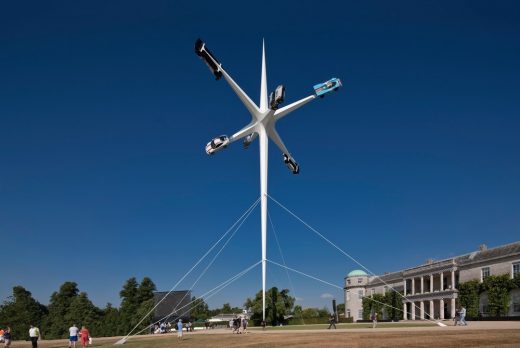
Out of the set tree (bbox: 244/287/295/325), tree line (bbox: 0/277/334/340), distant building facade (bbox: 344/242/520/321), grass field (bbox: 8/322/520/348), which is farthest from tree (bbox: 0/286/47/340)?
grass field (bbox: 8/322/520/348)

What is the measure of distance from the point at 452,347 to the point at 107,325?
81526 mm

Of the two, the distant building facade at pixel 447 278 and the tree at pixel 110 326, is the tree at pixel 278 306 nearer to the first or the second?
the distant building facade at pixel 447 278

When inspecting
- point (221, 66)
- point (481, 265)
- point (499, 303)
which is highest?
point (221, 66)

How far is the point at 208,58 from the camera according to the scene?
4119 cm

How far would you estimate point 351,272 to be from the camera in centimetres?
11400

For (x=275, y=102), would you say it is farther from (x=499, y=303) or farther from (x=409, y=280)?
(x=409, y=280)

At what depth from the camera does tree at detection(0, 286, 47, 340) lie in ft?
317

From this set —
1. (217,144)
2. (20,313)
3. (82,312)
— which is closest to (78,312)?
(82,312)

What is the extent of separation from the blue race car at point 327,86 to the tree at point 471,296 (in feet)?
131

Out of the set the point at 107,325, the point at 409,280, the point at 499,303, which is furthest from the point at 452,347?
the point at 107,325

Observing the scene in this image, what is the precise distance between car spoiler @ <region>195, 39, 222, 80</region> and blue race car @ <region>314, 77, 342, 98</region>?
976 centimetres

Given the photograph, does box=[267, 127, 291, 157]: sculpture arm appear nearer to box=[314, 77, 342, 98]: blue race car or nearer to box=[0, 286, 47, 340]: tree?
box=[314, 77, 342, 98]: blue race car

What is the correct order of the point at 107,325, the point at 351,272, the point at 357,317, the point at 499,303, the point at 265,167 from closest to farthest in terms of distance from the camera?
the point at 265,167
the point at 499,303
the point at 107,325
the point at 357,317
the point at 351,272

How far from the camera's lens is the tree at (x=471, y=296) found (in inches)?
2638
